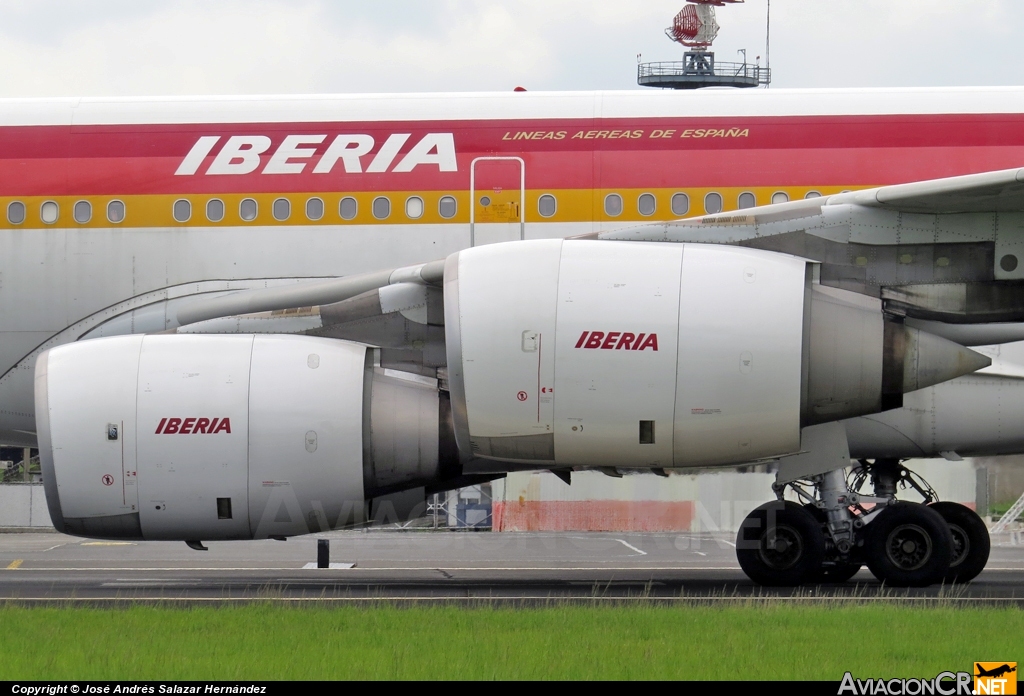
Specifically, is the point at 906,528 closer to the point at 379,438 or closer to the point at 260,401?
the point at 379,438

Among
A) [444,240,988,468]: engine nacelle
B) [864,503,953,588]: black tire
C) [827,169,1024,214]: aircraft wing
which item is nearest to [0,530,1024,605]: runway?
[864,503,953,588]: black tire

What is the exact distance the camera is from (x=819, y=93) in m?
13.6

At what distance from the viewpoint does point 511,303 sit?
11.1 metres

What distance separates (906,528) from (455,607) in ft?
15.1

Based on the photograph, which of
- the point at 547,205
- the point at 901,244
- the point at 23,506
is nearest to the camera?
the point at 901,244

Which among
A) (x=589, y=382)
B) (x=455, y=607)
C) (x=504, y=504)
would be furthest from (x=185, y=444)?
(x=504, y=504)

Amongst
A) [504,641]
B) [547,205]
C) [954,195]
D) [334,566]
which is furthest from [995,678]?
[334,566]

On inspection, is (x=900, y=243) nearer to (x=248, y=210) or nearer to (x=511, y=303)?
(x=511, y=303)

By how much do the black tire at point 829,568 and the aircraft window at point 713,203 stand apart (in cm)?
306

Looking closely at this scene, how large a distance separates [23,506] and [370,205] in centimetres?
2013

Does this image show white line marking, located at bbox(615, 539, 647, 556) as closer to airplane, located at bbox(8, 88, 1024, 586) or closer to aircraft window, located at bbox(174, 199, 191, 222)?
airplane, located at bbox(8, 88, 1024, 586)

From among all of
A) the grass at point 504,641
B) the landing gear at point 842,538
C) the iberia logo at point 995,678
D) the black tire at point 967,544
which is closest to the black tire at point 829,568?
the landing gear at point 842,538

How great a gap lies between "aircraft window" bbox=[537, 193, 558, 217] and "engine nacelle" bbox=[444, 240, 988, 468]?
72.6 inches

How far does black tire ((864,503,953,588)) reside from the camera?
12.3m
